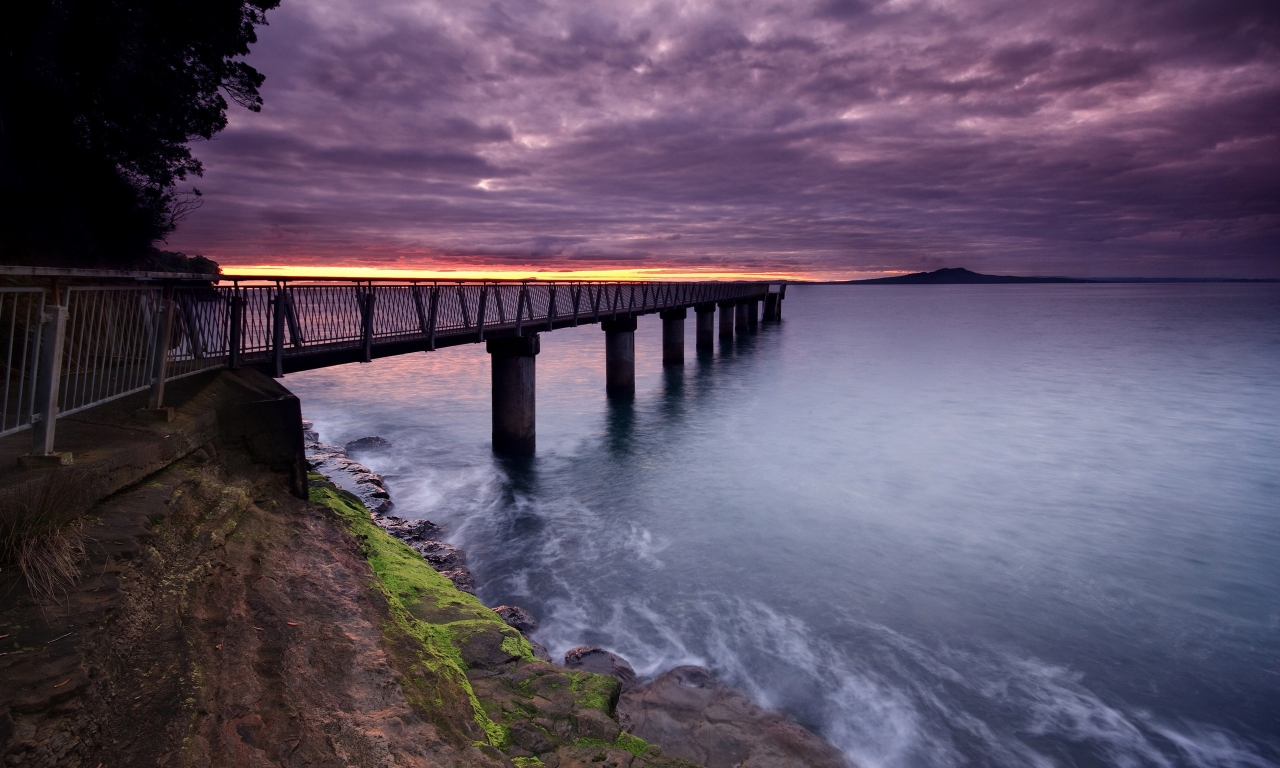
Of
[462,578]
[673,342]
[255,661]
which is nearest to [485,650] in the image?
[255,661]

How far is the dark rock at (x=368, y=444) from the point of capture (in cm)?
2092

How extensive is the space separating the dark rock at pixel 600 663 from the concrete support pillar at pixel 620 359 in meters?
21.0

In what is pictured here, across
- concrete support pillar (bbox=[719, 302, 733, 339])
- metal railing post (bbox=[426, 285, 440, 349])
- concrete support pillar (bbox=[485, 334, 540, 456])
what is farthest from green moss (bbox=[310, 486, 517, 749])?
concrete support pillar (bbox=[719, 302, 733, 339])

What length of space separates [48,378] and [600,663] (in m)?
5.78

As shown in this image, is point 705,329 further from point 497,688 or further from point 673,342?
point 497,688

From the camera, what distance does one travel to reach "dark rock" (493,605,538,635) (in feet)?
30.0

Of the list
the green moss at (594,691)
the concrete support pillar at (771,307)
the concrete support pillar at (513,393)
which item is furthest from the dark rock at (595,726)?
the concrete support pillar at (771,307)

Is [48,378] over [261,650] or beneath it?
over

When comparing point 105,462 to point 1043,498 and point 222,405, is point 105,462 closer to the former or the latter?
point 222,405

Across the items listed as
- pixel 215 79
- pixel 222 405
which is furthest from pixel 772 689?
pixel 215 79

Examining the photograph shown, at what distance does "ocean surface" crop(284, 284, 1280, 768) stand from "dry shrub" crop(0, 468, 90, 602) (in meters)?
6.42

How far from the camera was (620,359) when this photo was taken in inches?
1160

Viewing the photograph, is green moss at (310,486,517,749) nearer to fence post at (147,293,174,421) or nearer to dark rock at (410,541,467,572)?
dark rock at (410,541,467,572)

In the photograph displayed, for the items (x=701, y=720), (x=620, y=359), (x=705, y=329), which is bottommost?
(x=701, y=720)
